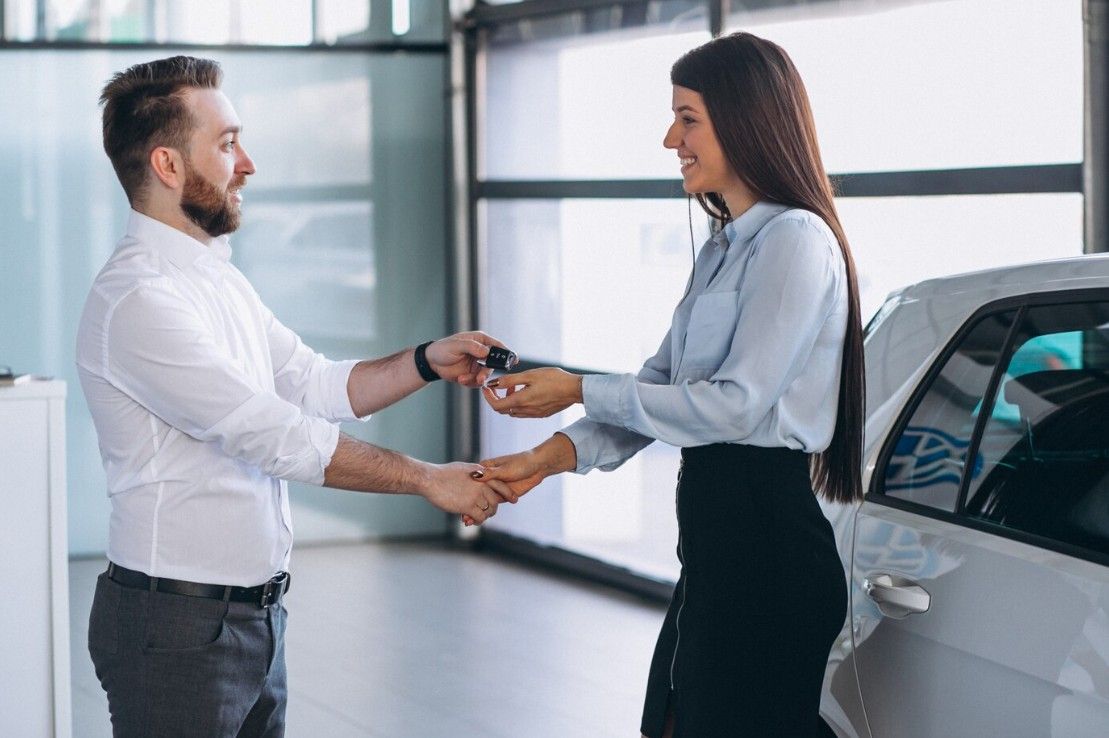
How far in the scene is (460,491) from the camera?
2.52 meters

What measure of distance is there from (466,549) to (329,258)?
157 centimetres

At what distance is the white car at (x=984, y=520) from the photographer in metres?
1.71

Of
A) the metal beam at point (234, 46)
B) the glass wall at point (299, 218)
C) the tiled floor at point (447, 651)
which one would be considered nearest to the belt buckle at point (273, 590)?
the tiled floor at point (447, 651)

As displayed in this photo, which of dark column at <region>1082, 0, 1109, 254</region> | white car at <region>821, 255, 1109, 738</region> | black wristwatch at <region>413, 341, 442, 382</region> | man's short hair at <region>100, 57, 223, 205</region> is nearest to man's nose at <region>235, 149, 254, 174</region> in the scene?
man's short hair at <region>100, 57, 223, 205</region>

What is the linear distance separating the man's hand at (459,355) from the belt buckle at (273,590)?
2.01 feet

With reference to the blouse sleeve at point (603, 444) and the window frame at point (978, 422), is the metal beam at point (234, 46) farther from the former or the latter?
the window frame at point (978, 422)

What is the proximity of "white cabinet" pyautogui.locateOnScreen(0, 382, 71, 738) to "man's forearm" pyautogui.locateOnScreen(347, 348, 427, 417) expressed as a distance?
73 centimetres

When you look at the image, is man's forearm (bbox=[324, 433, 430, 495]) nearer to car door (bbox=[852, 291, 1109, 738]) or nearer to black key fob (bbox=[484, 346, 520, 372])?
black key fob (bbox=[484, 346, 520, 372])

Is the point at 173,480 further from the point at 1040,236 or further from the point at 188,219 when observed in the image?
the point at 1040,236

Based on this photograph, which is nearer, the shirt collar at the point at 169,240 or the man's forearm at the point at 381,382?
the shirt collar at the point at 169,240

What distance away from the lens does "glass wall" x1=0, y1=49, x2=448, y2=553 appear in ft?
20.9

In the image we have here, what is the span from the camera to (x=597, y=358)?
5941 millimetres

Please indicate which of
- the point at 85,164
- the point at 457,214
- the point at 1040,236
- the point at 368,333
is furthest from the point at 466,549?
the point at 1040,236

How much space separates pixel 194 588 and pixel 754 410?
2.91ft
